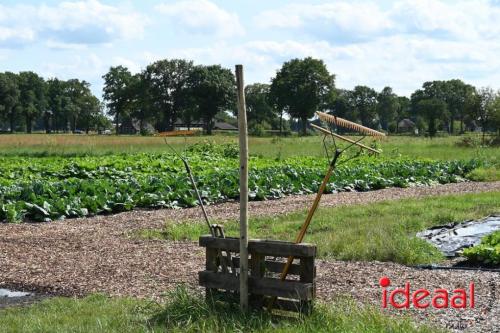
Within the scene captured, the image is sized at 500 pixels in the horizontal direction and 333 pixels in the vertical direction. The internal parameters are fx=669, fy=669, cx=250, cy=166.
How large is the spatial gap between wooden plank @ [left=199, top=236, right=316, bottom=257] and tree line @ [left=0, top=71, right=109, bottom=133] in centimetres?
10582

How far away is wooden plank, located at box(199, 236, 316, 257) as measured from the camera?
19.3ft


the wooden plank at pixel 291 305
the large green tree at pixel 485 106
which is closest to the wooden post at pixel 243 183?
the wooden plank at pixel 291 305

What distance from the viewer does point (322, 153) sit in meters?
37.6

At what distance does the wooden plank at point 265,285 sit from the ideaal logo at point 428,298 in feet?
3.67

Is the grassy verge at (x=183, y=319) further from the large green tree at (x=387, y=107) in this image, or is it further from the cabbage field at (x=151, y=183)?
the large green tree at (x=387, y=107)

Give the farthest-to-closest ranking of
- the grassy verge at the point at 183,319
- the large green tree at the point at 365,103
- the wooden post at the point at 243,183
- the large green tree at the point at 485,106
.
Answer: the large green tree at the point at 365,103
the large green tree at the point at 485,106
the wooden post at the point at 243,183
the grassy verge at the point at 183,319

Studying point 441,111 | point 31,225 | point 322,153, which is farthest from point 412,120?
point 31,225

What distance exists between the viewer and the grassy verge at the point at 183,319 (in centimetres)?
566

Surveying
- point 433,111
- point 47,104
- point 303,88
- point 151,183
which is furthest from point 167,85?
point 151,183

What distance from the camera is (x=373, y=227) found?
11492 mm

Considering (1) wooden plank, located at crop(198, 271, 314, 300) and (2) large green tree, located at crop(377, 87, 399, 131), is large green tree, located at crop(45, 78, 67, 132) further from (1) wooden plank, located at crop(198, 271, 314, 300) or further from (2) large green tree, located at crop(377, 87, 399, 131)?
(1) wooden plank, located at crop(198, 271, 314, 300)

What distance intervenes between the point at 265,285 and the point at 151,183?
496 inches

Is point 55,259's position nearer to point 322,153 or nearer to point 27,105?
point 322,153

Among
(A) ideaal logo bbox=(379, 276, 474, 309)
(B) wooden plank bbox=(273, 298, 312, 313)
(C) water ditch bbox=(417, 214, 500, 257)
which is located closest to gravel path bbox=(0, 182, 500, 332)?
(A) ideaal logo bbox=(379, 276, 474, 309)
